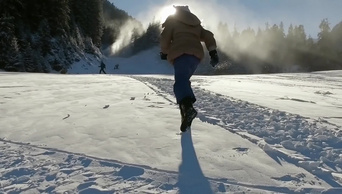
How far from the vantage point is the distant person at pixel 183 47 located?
3.76 metres

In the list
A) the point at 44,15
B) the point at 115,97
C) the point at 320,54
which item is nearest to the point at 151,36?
the point at 320,54

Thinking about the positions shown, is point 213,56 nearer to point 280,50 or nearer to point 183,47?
point 183,47

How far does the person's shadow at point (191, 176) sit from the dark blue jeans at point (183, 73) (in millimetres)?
938

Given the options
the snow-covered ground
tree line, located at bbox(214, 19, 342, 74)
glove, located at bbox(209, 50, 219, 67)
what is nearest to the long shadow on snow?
the snow-covered ground

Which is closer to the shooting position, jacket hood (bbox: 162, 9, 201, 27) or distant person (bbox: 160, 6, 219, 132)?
distant person (bbox: 160, 6, 219, 132)

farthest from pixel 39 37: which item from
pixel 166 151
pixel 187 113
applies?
pixel 166 151

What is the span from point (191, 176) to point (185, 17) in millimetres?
2201

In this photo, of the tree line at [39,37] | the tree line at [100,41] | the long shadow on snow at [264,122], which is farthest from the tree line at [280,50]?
the long shadow on snow at [264,122]

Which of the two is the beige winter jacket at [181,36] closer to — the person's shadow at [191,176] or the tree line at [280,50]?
the person's shadow at [191,176]

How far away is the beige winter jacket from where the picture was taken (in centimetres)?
382

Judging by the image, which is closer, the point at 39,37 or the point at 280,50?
the point at 39,37

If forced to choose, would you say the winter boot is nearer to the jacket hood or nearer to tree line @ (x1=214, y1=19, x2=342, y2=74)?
the jacket hood

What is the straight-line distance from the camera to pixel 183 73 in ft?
12.5

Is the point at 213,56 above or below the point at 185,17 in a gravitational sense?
below
